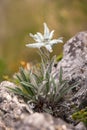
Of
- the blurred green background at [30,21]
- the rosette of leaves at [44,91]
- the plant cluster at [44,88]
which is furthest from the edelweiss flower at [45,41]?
the blurred green background at [30,21]

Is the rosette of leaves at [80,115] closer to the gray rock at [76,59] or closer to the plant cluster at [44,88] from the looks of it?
the plant cluster at [44,88]

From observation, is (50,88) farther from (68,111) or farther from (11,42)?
(11,42)

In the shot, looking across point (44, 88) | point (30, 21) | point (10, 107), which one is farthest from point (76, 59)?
point (30, 21)

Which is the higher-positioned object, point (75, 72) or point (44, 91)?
point (75, 72)

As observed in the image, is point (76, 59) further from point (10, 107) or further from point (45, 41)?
point (10, 107)

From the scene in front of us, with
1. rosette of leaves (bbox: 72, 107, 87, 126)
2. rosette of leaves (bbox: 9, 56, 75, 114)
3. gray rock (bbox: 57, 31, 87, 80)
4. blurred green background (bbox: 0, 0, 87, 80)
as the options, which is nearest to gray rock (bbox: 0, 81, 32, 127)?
rosette of leaves (bbox: 9, 56, 75, 114)

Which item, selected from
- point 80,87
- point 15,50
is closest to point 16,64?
point 15,50

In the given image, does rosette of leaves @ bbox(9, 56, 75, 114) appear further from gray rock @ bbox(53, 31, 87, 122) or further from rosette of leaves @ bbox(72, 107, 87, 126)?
rosette of leaves @ bbox(72, 107, 87, 126)

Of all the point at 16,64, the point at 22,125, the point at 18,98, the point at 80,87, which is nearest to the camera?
the point at 22,125
